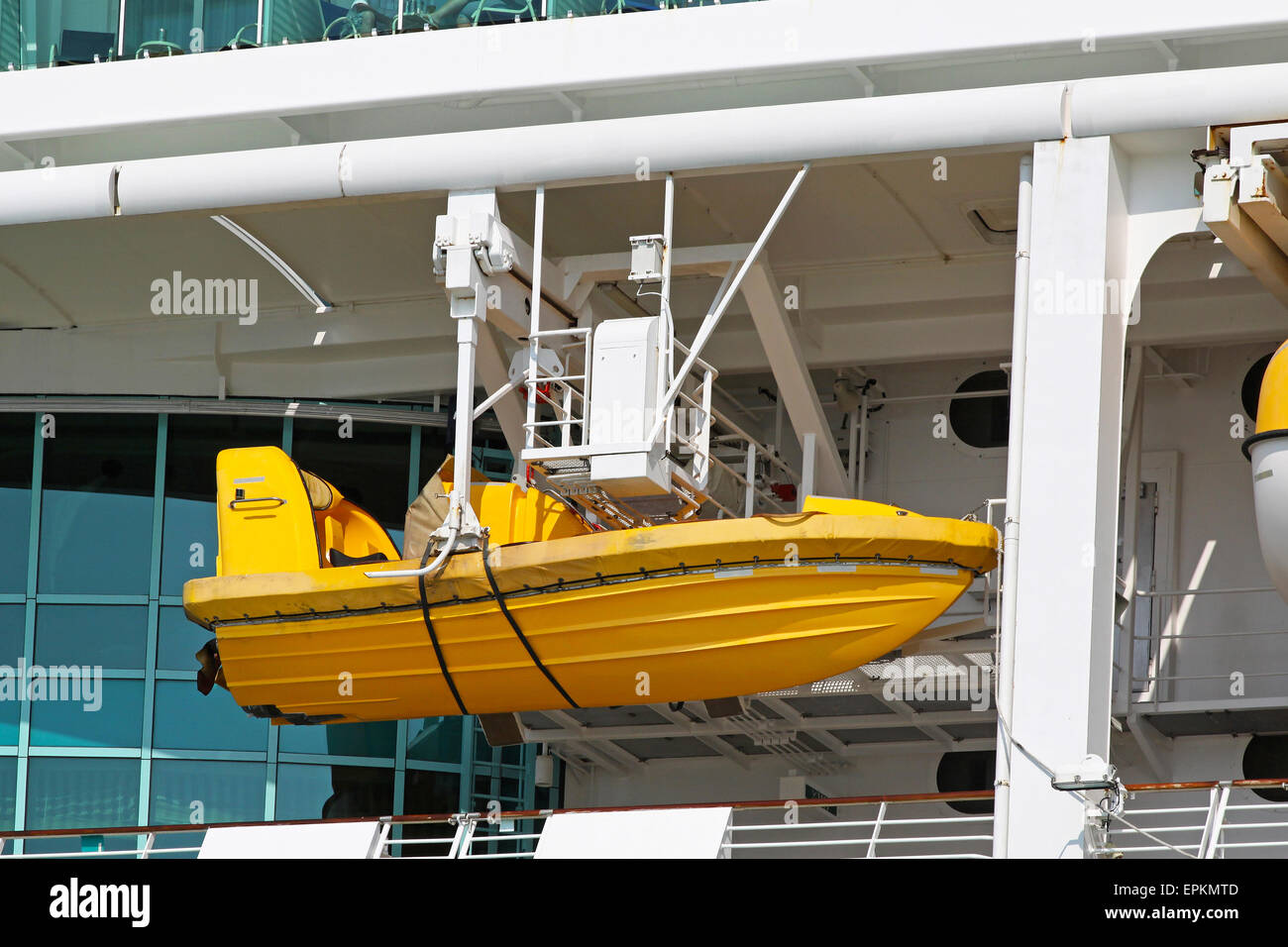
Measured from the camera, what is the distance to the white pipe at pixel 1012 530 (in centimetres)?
1009

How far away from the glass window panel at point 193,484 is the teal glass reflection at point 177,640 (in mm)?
179

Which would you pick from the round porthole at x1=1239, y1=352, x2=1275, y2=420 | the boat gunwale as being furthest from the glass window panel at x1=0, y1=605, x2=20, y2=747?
the round porthole at x1=1239, y1=352, x2=1275, y2=420

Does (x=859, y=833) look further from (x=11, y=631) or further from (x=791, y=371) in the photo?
(x=11, y=631)

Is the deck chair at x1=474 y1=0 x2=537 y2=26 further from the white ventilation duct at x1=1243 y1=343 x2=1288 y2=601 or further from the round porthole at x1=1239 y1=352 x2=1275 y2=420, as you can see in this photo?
the round porthole at x1=1239 y1=352 x2=1275 y2=420

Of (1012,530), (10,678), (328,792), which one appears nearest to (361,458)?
(328,792)

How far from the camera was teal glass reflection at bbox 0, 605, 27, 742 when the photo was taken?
1497 cm

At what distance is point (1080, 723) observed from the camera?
9961 millimetres

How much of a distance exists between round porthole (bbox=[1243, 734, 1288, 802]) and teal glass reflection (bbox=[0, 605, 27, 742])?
8.79 m

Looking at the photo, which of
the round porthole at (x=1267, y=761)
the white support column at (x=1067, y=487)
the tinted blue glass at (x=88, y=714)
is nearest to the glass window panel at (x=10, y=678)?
the tinted blue glass at (x=88, y=714)

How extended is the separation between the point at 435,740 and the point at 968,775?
3.93 meters

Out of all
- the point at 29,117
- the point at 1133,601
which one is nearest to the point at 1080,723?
the point at 1133,601

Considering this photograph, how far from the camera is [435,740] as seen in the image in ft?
49.3

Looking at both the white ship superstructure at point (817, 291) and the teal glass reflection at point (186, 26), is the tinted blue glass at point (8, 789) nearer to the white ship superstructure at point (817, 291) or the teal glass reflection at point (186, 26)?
the white ship superstructure at point (817, 291)

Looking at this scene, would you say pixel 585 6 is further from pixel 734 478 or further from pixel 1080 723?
pixel 1080 723
